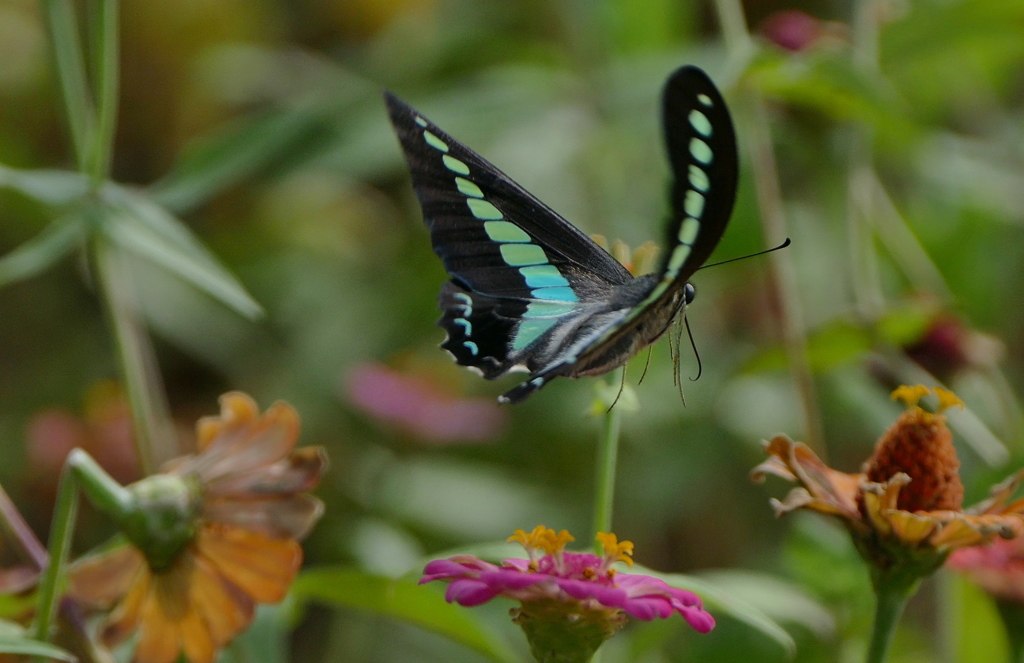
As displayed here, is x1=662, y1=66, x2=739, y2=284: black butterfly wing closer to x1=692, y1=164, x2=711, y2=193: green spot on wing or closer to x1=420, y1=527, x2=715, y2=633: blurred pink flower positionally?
x1=692, y1=164, x2=711, y2=193: green spot on wing

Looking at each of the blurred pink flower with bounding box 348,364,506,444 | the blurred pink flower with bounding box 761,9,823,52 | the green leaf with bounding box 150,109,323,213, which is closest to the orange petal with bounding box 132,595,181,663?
the green leaf with bounding box 150,109,323,213

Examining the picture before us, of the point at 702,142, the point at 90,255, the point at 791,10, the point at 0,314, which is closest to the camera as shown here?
the point at 702,142

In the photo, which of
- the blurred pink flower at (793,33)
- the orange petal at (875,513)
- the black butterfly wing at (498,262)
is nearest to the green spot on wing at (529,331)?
the black butterfly wing at (498,262)

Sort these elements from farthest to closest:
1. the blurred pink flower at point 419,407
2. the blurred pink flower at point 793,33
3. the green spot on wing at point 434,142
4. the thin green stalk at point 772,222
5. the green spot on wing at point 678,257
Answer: the blurred pink flower at point 419,407
the blurred pink flower at point 793,33
the thin green stalk at point 772,222
the green spot on wing at point 434,142
the green spot on wing at point 678,257

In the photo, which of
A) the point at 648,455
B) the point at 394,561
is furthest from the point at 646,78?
the point at 394,561

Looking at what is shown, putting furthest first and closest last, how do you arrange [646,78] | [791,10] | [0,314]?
[791,10], [0,314], [646,78]

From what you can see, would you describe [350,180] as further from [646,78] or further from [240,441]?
[240,441]

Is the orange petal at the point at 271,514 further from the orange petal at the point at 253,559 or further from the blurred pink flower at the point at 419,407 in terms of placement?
the blurred pink flower at the point at 419,407
